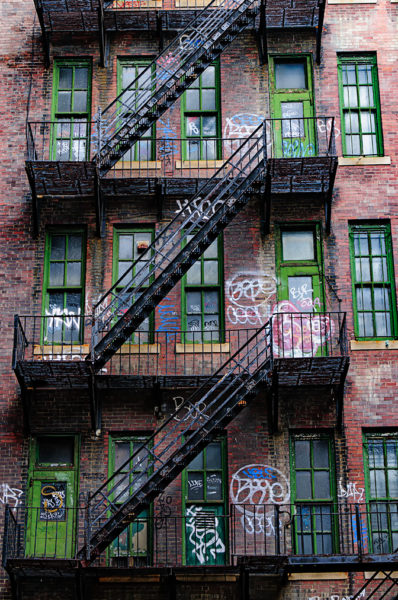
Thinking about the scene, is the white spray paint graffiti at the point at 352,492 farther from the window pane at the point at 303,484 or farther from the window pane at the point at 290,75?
the window pane at the point at 290,75

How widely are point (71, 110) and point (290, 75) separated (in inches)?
181

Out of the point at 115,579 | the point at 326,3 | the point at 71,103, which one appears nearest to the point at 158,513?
the point at 115,579

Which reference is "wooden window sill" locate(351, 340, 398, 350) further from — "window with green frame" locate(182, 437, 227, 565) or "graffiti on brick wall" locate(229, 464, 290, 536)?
"window with green frame" locate(182, 437, 227, 565)

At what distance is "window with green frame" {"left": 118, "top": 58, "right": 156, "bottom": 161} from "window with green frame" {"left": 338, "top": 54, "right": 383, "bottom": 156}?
12.8ft

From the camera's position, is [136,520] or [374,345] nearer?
[136,520]

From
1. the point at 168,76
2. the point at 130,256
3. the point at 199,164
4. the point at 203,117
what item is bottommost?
the point at 130,256

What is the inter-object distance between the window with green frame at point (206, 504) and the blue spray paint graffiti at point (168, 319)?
229cm

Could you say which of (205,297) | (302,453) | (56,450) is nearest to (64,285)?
(205,297)

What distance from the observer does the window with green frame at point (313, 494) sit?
19.9 metres

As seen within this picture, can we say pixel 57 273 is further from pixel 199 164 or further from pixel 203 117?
pixel 203 117

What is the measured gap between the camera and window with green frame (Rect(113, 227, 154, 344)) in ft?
70.2

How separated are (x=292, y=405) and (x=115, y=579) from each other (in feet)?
14.8

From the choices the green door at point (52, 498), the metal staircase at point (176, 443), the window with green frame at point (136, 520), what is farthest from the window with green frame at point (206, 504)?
the green door at point (52, 498)

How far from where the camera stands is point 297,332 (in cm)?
2108
